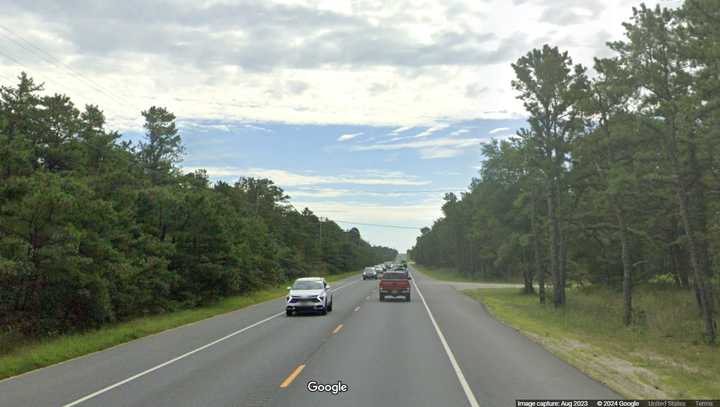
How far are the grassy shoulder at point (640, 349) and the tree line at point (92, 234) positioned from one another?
15.4 metres

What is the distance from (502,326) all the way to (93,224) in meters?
15.7

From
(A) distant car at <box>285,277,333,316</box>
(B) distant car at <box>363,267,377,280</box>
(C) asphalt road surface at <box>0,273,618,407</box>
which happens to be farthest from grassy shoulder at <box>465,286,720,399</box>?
(B) distant car at <box>363,267,377,280</box>

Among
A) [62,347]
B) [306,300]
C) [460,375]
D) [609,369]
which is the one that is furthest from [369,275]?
[460,375]

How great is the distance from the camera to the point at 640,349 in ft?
55.2

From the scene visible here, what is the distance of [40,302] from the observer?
20.0 meters

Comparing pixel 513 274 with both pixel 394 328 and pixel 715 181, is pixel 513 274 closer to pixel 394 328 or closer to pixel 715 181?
pixel 715 181

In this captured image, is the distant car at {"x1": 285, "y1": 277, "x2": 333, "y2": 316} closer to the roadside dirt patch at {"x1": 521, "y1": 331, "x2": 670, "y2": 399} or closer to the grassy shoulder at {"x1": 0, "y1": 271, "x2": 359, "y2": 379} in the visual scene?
the grassy shoulder at {"x1": 0, "y1": 271, "x2": 359, "y2": 379}

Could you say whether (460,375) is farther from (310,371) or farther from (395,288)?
(395,288)

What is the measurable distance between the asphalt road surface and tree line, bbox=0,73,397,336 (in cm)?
471

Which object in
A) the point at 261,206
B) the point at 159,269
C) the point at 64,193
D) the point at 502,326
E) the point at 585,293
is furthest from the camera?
the point at 261,206

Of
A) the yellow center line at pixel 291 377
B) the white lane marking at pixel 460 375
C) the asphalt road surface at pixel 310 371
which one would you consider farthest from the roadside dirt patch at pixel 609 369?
the yellow center line at pixel 291 377

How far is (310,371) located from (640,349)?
1100 cm

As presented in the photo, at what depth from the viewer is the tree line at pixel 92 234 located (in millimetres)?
18672

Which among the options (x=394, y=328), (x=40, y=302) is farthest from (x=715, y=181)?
(x=40, y=302)
